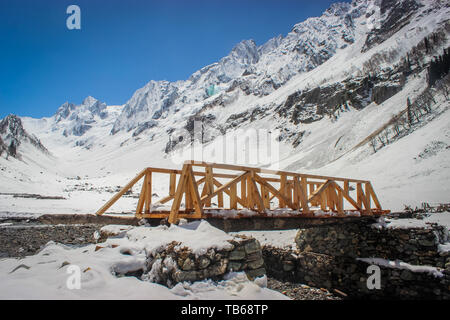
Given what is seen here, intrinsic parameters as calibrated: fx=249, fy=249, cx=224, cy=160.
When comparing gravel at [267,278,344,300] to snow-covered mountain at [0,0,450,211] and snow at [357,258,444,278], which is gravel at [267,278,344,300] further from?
snow-covered mountain at [0,0,450,211]

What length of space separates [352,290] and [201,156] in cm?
6536

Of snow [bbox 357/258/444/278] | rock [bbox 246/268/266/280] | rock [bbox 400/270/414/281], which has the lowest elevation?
rock [bbox 400/270/414/281]

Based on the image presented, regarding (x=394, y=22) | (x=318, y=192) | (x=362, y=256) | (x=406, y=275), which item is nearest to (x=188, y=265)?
(x=318, y=192)

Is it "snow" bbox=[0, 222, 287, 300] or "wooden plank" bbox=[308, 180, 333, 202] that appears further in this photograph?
"wooden plank" bbox=[308, 180, 333, 202]

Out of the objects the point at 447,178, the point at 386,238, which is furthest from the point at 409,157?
the point at 386,238

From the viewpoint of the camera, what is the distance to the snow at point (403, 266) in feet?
29.4

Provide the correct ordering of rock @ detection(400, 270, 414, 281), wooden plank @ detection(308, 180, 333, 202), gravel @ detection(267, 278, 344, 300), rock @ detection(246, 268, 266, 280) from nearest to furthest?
rock @ detection(246, 268, 266, 280)
wooden plank @ detection(308, 180, 333, 202)
rock @ detection(400, 270, 414, 281)
gravel @ detection(267, 278, 344, 300)

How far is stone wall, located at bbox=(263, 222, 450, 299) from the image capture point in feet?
30.4

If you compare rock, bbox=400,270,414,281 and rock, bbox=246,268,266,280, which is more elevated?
rock, bbox=246,268,266,280

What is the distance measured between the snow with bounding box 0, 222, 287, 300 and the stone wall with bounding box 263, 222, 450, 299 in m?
7.71

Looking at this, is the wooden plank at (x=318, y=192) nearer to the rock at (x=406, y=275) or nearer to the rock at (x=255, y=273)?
the rock at (x=255, y=273)

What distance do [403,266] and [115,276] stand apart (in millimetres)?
10728

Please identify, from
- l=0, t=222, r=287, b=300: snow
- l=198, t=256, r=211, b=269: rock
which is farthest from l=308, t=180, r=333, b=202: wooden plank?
l=198, t=256, r=211, b=269: rock

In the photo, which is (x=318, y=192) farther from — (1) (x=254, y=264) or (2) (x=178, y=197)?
(2) (x=178, y=197)
